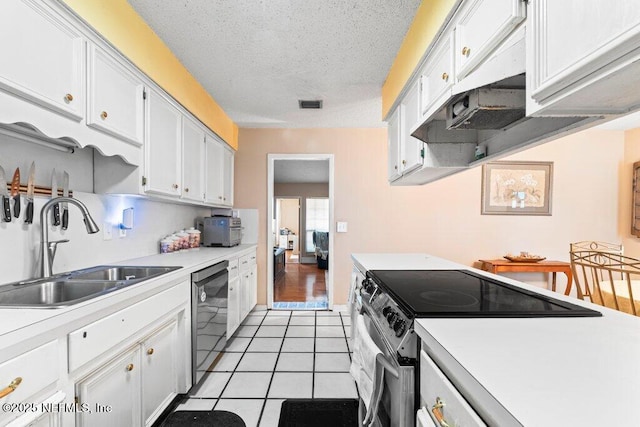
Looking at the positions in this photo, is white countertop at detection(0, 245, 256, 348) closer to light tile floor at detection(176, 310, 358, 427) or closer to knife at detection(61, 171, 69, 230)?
knife at detection(61, 171, 69, 230)

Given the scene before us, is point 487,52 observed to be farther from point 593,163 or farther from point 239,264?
point 593,163

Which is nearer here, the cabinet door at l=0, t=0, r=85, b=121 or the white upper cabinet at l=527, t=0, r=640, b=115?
the white upper cabinet at l=527, t=0, r=640, b=115

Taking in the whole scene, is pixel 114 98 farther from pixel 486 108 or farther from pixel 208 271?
pixel 486 108

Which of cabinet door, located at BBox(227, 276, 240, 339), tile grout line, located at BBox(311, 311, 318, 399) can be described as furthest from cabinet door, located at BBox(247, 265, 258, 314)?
tile grout line, located at BBox(311, 311, 318, 399)

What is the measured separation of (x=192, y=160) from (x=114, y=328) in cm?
176

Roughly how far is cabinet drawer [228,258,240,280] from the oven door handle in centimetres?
198

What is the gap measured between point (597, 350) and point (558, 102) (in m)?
0.63

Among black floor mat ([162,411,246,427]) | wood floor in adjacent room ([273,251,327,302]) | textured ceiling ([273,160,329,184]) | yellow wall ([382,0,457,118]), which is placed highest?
yellow wall ([382,0,457,118])

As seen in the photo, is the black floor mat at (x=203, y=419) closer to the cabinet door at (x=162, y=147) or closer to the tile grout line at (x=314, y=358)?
the tile grout line at (x=314, y=358)

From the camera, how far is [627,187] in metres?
3.80

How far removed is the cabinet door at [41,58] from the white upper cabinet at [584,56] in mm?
1698

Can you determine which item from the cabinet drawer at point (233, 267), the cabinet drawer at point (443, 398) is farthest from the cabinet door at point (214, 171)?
the cabinet drawer at point (443, 398)

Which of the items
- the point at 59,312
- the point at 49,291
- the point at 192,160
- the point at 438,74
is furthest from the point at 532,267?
the point at 49,291

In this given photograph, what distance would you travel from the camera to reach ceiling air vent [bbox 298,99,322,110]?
10.3ft
